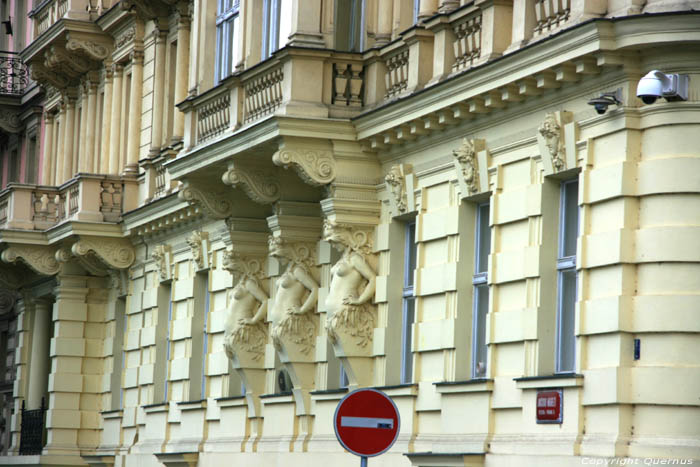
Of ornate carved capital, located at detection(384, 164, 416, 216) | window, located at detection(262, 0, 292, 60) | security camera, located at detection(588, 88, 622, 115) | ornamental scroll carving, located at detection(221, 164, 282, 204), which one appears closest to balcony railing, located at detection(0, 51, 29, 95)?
window, located at detection(262, 0, 292, 60)

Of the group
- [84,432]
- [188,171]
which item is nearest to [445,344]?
[188,171]

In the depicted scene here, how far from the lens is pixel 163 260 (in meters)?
31.7

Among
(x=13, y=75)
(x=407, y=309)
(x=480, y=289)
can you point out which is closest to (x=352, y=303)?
(x=407, y=309)

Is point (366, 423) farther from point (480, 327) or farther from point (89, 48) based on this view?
point (89, 48)

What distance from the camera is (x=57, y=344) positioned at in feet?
120

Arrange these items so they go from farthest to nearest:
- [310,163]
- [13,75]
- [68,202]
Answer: [13,75], [68,202], [310,163]

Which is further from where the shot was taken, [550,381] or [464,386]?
[464,386]

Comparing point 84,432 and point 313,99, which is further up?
point 313,99

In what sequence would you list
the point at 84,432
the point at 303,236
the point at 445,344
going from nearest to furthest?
the point at 445,344 < the point at 303,236 < the point at 84,432

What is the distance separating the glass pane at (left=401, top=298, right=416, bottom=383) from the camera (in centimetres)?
2231

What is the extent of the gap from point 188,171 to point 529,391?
27.6ft

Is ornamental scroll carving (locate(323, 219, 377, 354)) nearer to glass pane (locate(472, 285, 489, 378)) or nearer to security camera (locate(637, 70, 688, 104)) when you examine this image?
glass pane (locate(472, 285, 489, 378))

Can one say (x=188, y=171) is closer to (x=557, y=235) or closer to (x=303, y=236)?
(x=303, y=236)

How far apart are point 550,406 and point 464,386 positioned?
2.05m
